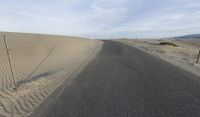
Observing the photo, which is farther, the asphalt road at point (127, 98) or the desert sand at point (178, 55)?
the desert sand at point (178, 55)

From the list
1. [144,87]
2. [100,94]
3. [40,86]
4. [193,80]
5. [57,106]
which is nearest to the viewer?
[57,106]

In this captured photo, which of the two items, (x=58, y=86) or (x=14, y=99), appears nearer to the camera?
(x=14, y=99)

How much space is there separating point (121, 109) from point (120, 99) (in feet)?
2.86

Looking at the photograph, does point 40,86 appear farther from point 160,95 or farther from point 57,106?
point 160,95

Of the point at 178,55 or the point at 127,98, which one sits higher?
the point at 127,98

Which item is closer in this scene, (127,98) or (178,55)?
(127,98)

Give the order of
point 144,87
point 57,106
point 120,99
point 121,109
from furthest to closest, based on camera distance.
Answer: point 144,87, point 120,99, point 57,106, point 121,109

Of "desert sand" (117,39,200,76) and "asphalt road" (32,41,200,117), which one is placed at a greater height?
"asphalt road" (32,41,200,117)

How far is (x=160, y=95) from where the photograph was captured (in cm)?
682

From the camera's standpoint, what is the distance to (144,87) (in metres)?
7.84

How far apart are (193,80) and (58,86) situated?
23.7 ft

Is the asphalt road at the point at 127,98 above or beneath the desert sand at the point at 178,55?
above

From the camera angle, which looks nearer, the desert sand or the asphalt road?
the asphalt road

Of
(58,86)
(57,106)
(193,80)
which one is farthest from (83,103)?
(193,80)
